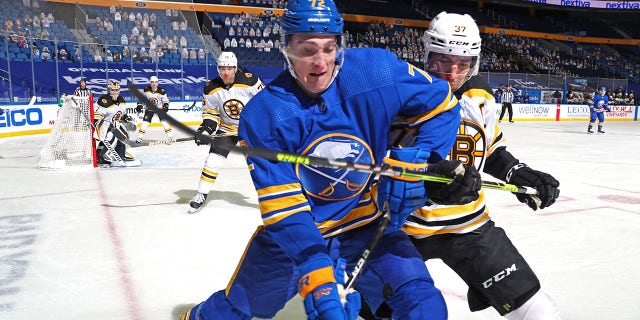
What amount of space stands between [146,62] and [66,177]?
324 inches

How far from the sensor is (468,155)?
2061 mm

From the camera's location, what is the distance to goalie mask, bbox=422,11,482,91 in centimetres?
209

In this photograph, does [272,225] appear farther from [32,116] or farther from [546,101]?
[546,101]

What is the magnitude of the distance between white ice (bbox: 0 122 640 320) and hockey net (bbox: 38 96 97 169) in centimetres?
28

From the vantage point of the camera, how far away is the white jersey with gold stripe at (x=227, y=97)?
5.22 meters

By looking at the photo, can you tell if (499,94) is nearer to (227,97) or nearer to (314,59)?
(227,97)

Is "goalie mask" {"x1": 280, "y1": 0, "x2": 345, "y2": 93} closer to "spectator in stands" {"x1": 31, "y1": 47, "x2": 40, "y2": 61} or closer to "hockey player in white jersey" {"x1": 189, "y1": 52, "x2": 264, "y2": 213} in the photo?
"hockey player in white jersey" {"x1": 189, "y1": 52, "x2": 264, "y2": 213}

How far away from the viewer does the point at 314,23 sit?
4.91ft

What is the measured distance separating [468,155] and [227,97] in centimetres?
354

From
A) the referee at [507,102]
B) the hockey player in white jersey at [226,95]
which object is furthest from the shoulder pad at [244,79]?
the referee at [507,102]

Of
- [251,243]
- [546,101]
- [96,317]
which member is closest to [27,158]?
[96,317]

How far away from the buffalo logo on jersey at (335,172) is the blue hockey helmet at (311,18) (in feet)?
1.01

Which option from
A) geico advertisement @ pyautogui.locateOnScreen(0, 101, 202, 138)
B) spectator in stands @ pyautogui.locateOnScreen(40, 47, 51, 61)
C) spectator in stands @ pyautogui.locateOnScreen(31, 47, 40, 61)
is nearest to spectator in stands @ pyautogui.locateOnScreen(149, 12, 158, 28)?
spectator in stands @ pyautogui.locateOnScreen(40, 47, 51, 61)

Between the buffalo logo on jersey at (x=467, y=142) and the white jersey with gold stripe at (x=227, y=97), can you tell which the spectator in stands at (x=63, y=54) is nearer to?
the white jersey with gold stripe at (x=227, y=97)
